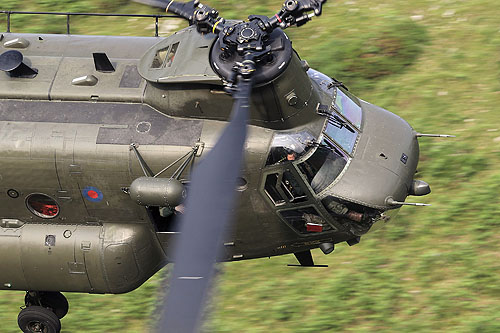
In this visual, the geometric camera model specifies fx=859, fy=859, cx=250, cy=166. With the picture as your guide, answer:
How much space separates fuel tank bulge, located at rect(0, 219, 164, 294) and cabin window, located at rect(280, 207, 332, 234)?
2.03 m

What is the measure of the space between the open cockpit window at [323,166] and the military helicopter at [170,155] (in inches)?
0.6

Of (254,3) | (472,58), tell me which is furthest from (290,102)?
(254,3)

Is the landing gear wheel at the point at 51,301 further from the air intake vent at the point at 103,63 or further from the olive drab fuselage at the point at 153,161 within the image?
the air intake vent at the point at 103,63

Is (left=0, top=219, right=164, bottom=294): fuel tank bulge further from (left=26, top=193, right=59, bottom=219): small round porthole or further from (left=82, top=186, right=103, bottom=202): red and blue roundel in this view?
(left=82, top=186, right=103, bottom=202): red and blue roundel

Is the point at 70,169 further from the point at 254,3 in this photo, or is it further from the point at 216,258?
the point at 254,3

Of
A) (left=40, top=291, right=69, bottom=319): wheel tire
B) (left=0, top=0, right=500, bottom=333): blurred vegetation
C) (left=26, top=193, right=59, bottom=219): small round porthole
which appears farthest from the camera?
(left=0, top=0, right=500, bottom=333): blurred vegetation

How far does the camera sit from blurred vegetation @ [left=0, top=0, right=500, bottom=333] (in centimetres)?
1417

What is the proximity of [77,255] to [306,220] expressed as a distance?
333cm

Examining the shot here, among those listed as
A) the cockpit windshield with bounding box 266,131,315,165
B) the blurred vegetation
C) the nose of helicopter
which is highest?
the cockpit windshield with bounding box 266,131,315,165

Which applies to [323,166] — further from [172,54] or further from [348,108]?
[172,54]

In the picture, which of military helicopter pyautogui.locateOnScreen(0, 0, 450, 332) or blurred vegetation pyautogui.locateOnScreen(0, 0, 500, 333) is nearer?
military helicopter pyautogui.locateOnScreen(0, 0, 450, 332)

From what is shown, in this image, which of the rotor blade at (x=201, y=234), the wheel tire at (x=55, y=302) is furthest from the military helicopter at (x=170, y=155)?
the rotor blade at (x=201, y=234)

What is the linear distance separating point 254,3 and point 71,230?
10538 millimetres

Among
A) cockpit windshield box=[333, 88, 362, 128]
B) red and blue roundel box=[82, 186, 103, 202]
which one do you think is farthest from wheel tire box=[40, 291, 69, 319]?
cockpit windshield box=[333, 88, 362, 128]
